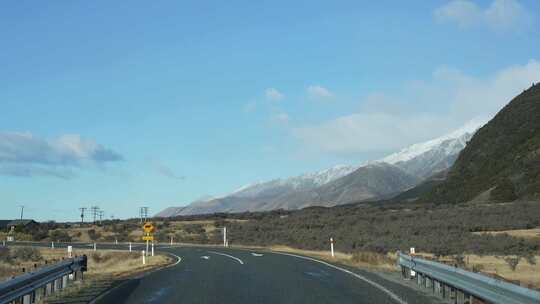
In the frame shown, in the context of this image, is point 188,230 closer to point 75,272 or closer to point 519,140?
point 519,140

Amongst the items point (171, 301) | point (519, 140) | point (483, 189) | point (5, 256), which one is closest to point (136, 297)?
point (171, 301)

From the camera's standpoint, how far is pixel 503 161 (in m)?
84.0

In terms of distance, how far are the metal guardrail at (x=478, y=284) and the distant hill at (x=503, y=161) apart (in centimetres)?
5361

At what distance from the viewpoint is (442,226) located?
45.1 m

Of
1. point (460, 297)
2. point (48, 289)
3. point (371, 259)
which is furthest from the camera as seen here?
point (371, 259)

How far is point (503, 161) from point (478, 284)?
7642cm

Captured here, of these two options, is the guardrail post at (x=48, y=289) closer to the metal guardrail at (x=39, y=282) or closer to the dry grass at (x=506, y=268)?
the metal guardrail at (x=39, y=282)

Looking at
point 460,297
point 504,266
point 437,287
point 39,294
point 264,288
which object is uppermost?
point 504,266

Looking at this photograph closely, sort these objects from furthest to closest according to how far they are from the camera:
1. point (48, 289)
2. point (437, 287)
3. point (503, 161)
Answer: point (503, 161)
point (48, 289)
point (437, 287)

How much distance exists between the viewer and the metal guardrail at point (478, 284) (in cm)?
941

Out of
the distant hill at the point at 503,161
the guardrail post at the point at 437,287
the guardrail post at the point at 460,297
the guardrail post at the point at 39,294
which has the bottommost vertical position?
the guardrail post at the point at 460,297

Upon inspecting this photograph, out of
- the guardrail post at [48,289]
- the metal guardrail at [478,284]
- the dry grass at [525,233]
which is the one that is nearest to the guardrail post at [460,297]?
the metal guardrail at [478,284]

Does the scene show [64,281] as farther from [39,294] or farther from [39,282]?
Result: [39,282]

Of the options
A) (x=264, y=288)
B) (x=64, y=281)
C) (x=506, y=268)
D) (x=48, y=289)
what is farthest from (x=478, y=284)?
(x=506, y=268)
